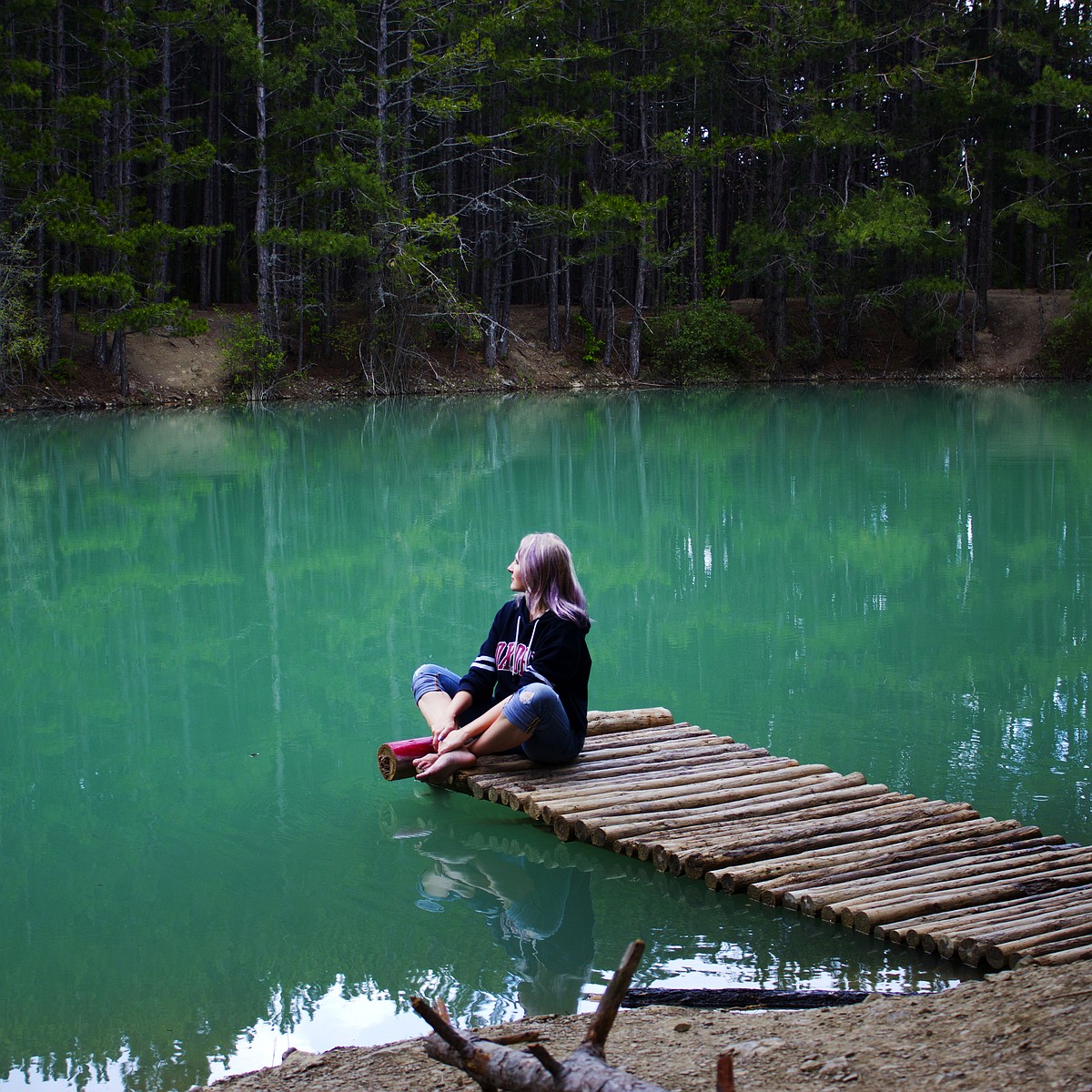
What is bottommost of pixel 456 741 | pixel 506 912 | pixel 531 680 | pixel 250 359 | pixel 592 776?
pixel 506 912

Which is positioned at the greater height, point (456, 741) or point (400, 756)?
point (456, 741)

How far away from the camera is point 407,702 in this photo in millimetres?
8664

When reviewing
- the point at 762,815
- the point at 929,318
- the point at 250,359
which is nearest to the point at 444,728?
the point at 762,815

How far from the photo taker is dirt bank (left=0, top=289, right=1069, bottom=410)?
34.7m

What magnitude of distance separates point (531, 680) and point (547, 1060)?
3783 millimetres

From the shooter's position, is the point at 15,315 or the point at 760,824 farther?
the point at 15,315

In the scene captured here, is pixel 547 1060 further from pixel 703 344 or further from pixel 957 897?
pixel 703 344

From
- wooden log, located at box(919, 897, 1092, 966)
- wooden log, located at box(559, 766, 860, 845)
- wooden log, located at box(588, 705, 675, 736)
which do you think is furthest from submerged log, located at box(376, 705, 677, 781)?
wooden log, located at box(919, 897, 1092, 966)

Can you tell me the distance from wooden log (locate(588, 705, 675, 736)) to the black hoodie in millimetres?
519

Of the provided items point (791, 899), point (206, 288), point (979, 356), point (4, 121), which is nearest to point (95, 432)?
point (4, 121)

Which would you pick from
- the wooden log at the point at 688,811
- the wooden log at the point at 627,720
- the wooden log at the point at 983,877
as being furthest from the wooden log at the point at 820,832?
the wooden log at the point at 627,720

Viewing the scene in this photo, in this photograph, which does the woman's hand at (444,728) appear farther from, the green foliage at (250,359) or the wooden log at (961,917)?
the green foliage at (250,359)

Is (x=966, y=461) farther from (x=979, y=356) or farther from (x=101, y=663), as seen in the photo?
(x=979, y=356)

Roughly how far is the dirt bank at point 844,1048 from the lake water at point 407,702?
1.66ft
